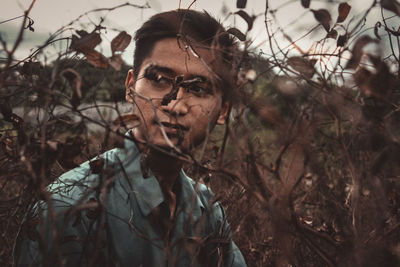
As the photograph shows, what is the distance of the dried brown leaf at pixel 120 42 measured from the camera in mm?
1029

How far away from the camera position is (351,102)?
95 cm

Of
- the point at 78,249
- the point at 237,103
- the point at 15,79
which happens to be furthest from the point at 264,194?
the point at 78,249

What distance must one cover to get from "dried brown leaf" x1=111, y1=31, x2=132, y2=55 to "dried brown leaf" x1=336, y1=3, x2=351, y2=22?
30.2 inches

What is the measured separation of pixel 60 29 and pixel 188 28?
4.01 feet

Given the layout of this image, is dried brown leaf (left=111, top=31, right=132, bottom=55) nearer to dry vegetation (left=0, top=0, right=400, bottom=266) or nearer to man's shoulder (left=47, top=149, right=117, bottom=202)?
dry vegetation (left=0, top=0, right=400, bottom=266)

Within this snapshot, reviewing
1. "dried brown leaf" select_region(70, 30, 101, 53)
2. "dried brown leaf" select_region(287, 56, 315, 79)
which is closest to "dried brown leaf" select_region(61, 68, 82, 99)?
"dried brown leaf" select_region(70, 30, 101, 53)

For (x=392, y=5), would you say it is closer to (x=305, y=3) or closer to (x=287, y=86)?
(x=305, y=3)

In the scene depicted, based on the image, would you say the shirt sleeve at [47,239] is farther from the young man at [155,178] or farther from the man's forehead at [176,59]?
the man's forehead at [176,59]

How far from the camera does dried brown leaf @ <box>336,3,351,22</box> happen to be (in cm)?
104

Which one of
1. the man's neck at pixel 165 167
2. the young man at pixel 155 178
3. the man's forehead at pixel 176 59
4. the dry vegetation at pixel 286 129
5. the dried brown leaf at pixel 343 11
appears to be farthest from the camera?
the man's neck at pixel 165 167

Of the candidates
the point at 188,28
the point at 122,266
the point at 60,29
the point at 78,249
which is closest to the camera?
the point at 60,29

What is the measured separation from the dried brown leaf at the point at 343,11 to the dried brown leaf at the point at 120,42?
0.77 m

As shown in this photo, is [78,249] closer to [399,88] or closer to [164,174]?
[164,174]

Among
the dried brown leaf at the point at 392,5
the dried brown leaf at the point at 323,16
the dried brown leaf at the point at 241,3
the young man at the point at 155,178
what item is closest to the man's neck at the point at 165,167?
the young man at the point at 155,178
